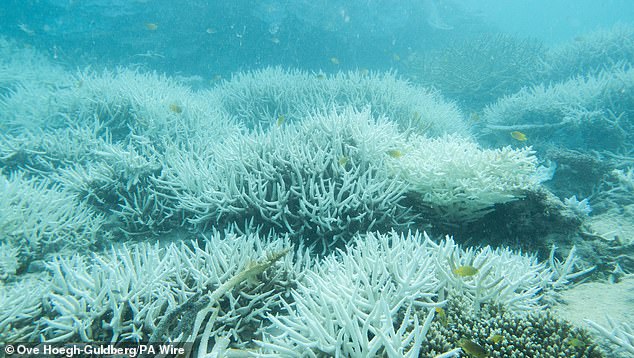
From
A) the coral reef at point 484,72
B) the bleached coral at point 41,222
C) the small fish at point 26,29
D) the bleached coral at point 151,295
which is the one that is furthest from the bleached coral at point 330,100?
the small fish at point 26,29

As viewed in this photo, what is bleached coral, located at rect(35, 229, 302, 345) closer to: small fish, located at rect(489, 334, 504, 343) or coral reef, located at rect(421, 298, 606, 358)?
coral reef, located at rect(421, 298, 606, 358)

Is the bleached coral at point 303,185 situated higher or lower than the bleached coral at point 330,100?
lower

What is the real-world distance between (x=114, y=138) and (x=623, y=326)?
21.0ft

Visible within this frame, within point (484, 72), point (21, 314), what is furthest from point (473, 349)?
point (484, 72)

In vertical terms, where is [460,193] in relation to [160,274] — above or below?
above

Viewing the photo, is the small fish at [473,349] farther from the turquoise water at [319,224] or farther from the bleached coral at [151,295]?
the bleached coral at [151,295]

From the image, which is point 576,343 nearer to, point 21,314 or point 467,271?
point 467,271

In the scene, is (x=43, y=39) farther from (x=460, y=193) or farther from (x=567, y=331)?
(x=567, y=331)

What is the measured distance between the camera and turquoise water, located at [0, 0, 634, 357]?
1.77m

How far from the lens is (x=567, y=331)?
1681mm

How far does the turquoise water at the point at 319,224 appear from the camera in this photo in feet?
5.79

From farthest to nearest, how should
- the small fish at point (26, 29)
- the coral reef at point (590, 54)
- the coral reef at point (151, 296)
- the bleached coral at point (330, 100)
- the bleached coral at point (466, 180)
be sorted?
the small fish at point (26, 29) → the coral reef at point (590, 54) → the bleached coral at point (330, 100) → the bleached coral at point (466, 180) → the coral reef at point (151, 296)

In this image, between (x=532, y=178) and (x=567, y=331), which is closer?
(x=567, y=331)

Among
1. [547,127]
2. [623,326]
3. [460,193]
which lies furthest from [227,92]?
[623,326]
